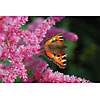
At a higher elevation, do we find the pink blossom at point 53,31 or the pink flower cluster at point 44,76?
the pink blossom at point 53,31

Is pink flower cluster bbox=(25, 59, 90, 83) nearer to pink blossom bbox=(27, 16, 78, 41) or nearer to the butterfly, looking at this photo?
the butterfly

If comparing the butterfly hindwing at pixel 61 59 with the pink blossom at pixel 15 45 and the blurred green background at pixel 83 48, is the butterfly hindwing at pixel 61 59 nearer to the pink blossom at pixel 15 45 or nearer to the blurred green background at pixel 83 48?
the blurred green background at pixel 83 48

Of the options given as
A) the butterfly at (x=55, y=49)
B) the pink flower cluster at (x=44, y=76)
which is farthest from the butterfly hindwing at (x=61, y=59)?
the pink flower cluster at (x=44, y=76)

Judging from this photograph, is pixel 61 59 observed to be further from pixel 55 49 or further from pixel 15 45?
pixel 15 45

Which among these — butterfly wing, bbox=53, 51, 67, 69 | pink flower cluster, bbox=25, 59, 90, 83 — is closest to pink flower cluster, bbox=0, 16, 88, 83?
pink flower cluster, bbox=25, 59, 90, 83
